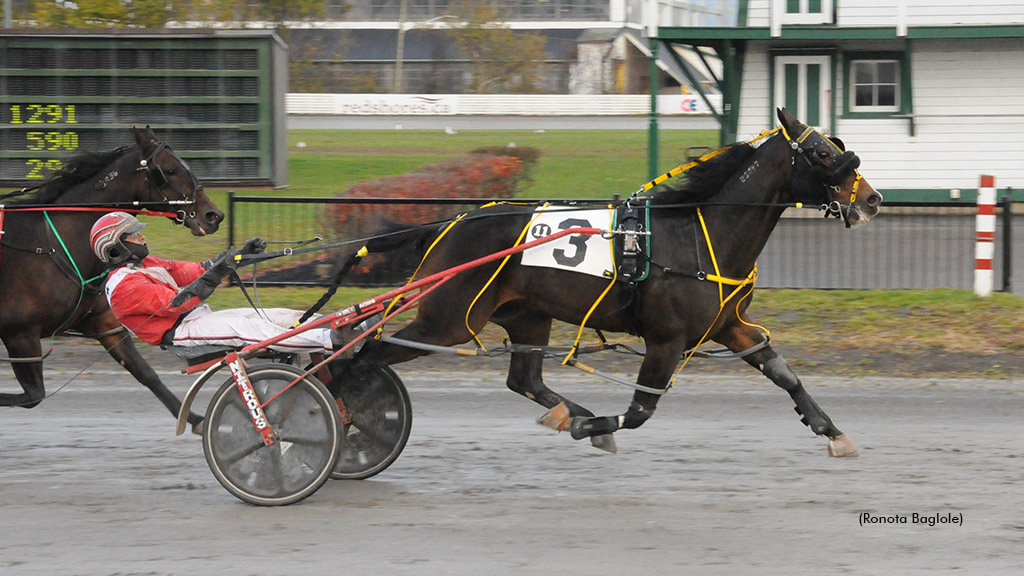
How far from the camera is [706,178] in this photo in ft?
20.4

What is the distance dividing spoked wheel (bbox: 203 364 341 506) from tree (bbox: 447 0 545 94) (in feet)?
113

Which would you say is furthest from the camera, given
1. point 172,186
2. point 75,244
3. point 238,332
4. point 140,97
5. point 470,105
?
point 470,105

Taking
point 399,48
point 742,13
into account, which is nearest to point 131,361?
point 742,13

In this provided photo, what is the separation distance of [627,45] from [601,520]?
38577 mm

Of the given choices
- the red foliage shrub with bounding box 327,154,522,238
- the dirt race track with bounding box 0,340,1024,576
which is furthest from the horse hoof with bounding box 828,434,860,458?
the red foliage shrub with bounding box 327,154,522,238

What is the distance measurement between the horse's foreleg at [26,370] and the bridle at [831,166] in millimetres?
4128

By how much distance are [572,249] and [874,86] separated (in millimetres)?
15224

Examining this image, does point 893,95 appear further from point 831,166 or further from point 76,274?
point 76,274

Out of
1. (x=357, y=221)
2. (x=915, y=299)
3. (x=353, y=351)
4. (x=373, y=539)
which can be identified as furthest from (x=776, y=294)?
(x=373, y=539)

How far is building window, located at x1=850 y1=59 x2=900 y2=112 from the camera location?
19.8m

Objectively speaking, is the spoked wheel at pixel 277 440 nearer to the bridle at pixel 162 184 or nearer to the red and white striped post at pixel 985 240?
the bridle at pixel 162 184

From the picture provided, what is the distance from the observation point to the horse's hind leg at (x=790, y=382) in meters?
6.20

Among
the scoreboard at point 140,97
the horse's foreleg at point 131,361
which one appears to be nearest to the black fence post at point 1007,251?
the horse's foreleg at point 131,361

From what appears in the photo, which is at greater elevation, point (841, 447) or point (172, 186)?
point (172, 186)
